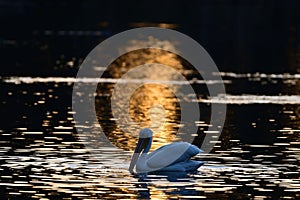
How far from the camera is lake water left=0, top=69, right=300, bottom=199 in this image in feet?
87.8

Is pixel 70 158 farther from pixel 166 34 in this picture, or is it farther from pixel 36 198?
pixel 166 34

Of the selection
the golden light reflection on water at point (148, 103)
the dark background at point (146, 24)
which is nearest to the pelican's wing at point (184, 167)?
the golden light reflection on water at point (148, 103)

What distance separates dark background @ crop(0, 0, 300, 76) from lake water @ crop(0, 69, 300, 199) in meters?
14.5

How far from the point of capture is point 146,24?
10806cm

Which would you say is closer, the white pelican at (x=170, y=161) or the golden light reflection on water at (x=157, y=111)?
the white pelican at (x=170, y=161)

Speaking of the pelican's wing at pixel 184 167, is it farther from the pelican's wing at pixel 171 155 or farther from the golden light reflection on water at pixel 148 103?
the golden light reflection on water at pixel 148 103

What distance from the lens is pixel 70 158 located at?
3105 cm

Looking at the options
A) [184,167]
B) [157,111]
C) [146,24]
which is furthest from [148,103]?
[146,24]

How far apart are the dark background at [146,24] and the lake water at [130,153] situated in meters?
14.5

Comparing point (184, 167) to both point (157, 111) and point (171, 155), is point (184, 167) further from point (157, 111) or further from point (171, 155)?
point (157, 111)

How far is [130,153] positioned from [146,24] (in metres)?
76.2

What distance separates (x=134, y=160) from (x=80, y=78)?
2643 cm

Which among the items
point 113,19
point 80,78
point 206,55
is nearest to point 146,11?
point 113,19

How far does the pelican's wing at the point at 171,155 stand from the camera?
28891mm
